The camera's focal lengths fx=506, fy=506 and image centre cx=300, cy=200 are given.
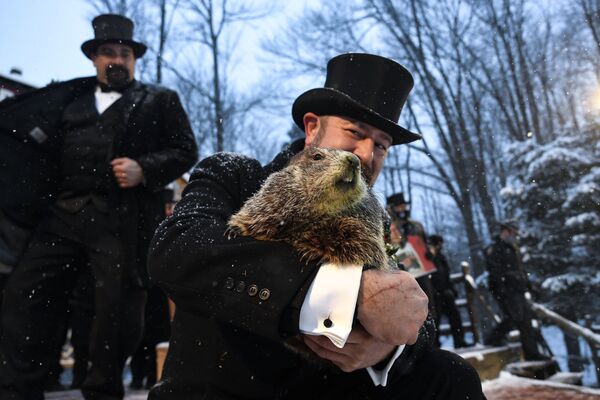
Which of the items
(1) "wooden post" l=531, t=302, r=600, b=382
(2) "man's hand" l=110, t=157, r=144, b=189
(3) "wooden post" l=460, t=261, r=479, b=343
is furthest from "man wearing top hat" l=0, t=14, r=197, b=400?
(3) "wooden post" l=460, t=261, r=479, b=343

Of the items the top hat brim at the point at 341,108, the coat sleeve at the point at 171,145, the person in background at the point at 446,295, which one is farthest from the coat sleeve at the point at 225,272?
the person in background at the point at 446,295

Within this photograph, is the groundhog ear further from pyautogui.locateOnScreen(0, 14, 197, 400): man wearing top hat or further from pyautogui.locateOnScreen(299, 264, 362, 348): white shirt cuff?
pyautogui.locateOnScreen(0, 14, 197, 400): man wearing top hat

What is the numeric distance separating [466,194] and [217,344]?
58.0 feet

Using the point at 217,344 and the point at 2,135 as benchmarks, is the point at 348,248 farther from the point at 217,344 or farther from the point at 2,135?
the point at 2,135

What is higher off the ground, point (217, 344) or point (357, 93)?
point (357, 93)

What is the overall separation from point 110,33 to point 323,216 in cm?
265

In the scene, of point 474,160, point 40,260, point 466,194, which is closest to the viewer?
point 40,260

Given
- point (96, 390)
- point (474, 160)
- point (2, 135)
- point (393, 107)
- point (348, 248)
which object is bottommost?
point (96, 390)

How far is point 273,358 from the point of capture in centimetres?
151

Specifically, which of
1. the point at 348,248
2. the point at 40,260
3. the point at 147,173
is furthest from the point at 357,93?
the point at 40,260

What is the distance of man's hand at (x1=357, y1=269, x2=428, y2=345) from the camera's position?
49.3 inches

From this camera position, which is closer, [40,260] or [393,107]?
[393,107]

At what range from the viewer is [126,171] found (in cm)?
303

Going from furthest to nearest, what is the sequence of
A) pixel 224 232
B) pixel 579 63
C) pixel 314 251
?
1. pixel 579 63
2. pixel 224 232
3. pixel 314 251
